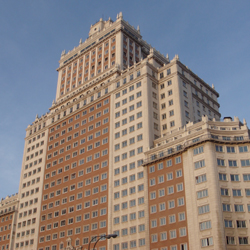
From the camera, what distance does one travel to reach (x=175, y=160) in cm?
7631

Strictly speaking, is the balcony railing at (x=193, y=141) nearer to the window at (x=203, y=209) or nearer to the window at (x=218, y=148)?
the window at (x=218, y=148)

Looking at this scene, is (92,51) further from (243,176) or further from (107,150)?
(243,176)

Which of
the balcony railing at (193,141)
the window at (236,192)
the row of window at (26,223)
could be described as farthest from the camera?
the row of window at (26,223)

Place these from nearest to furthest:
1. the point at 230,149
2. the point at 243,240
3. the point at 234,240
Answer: the point at 234,240
the point at 243,240
the point at 230,149

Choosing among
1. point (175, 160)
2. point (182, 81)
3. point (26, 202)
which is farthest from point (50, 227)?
point (182, 81)

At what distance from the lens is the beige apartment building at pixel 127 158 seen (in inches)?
2724

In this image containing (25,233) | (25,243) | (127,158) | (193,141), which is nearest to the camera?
(193,141)

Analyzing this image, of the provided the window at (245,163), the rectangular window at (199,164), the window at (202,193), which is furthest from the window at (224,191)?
the window at (245,163)

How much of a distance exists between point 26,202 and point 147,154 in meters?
48.6

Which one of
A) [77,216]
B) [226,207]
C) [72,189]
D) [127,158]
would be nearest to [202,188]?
[226,207]

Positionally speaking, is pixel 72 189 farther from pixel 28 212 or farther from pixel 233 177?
pixel 233 177

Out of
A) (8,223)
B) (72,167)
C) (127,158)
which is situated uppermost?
(72,167)

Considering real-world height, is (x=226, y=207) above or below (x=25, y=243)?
above

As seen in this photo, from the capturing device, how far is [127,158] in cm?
8806
